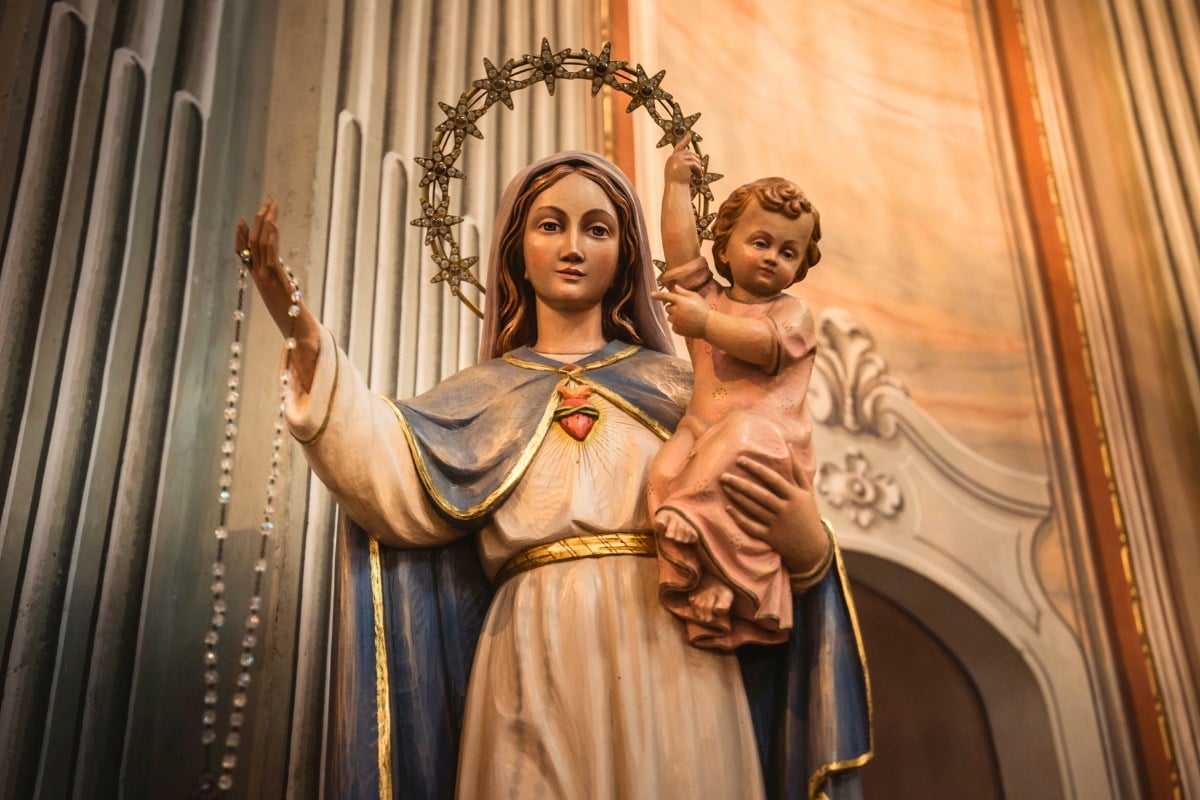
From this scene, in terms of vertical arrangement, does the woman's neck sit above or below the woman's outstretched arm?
above

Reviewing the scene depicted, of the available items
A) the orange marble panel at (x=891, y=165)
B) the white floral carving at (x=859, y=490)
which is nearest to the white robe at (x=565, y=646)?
the white floral carving at (x=859, y=490)

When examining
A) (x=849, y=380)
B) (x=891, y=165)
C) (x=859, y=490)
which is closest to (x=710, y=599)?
(x=859, y=490)

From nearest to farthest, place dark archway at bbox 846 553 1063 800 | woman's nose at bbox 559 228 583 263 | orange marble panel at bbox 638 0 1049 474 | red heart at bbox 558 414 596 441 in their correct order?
red heart at bbox 558 414 596 441 < woman's nose at bbox 559 228 583 263 < dark archway at bbox 846 553 1063 800 < orange marble panel at bbox 638 0 1049 474

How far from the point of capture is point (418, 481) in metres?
1.71

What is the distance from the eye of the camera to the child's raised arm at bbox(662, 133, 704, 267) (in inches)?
71.6

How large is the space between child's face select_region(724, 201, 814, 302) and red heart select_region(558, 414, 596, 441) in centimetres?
26

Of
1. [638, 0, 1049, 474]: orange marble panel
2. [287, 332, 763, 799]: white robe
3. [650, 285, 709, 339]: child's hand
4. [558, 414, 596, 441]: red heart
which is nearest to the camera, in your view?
[287, 332, 763, 799]: white robe

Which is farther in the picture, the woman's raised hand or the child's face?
the child's face

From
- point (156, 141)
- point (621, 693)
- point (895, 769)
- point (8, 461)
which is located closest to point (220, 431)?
point (8, 461)

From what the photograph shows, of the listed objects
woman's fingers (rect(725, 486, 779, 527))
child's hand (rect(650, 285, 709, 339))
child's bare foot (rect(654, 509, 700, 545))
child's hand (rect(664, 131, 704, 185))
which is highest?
child's hand (rect(664, 131, 704, 185))

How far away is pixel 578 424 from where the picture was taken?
5.98ft

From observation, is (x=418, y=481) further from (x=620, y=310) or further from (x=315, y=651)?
(x=315, y=651)

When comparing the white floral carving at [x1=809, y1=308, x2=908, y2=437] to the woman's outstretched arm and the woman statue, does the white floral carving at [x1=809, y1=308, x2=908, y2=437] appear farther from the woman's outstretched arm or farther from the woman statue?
the woman's outstretched arm

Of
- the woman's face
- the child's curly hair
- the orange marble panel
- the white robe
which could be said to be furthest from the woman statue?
the orange marble panel
